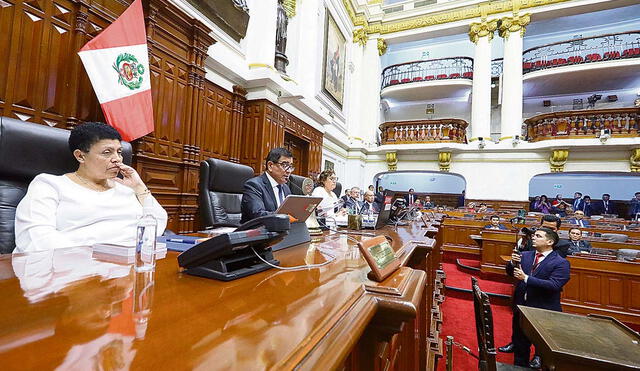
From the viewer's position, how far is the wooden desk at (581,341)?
4.53ft

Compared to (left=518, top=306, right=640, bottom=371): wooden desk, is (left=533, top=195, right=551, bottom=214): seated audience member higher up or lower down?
higher up

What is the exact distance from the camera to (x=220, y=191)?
2.53 m

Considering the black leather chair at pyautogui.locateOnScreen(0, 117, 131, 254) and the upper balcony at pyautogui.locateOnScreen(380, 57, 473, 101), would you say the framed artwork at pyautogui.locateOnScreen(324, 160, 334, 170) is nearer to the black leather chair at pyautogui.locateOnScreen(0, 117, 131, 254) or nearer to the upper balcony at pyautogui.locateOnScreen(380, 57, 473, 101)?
the upper balcony at pyautogui.locateOnScreen(380, 57, 473, 101)

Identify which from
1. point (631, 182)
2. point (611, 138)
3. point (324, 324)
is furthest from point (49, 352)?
point (631, 182)

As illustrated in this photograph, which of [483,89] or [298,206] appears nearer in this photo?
[298,206]

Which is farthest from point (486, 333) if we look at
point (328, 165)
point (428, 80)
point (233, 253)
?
point (428, 80)

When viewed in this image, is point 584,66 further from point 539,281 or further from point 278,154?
point 278,154

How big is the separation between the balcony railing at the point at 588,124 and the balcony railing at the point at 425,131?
7.32 ft

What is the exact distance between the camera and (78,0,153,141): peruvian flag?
7.89 feet

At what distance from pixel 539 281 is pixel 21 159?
11.5 ft

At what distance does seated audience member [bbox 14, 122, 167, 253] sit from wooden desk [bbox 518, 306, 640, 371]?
1939 millimetres

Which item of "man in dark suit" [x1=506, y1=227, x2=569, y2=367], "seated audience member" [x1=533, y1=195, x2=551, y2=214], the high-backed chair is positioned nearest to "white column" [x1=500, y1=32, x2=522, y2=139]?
"seated audience member" [x1=533, y1=195, x2=551, y2=214]

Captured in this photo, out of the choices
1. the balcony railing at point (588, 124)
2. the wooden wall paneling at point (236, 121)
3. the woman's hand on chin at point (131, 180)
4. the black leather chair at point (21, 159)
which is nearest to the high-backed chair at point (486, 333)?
the woman's hand on chin at point (131, 180)

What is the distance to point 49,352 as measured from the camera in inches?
13.2
